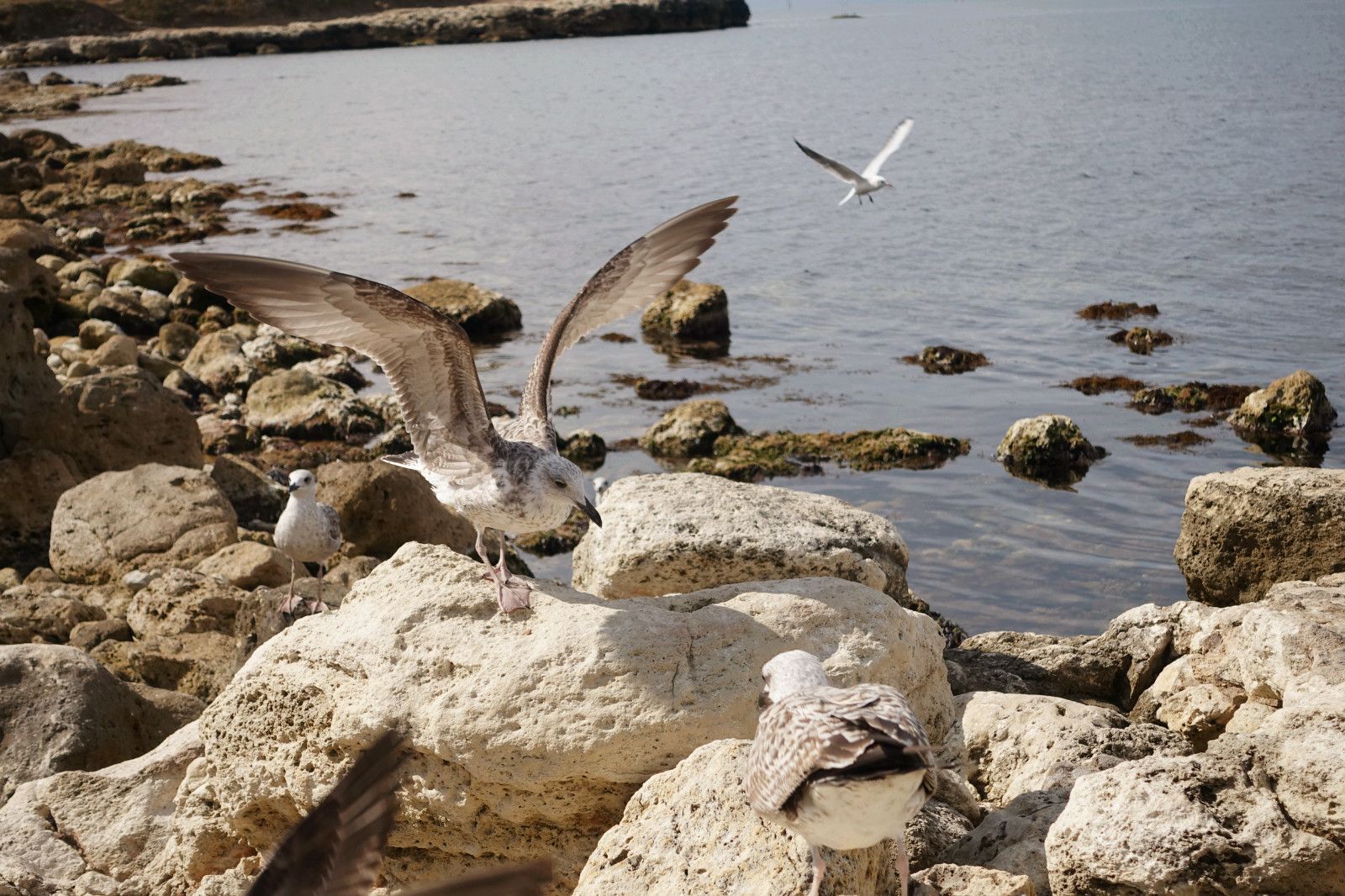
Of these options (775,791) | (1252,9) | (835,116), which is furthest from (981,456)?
(1252,9)

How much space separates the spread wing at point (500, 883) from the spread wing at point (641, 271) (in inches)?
184

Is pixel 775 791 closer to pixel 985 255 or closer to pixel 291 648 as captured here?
pixel 291 648

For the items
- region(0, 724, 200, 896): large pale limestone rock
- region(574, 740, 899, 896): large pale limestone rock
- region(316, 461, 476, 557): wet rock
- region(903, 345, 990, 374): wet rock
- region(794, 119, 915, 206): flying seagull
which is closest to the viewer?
region(574, 740, 899, 896): large pale limestone rock

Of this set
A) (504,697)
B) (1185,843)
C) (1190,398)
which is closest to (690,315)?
(1190,398)

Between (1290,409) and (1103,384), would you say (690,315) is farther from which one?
(1290,409)

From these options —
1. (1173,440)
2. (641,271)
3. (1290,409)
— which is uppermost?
(641,271)

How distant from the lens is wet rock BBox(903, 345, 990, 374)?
1812cm

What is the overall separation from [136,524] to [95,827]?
5.13m

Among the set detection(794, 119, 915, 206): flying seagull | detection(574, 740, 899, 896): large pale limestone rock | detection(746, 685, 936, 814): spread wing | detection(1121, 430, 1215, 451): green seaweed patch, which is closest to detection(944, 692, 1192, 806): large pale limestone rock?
detection(574, 740, 899, 896): large pale limestone rock

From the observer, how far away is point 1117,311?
65.5 ft

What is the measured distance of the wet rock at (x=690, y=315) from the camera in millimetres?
20688

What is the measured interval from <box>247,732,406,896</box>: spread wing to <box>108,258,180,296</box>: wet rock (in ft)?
70.3

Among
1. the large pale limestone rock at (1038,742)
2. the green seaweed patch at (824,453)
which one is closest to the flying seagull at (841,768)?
the large pale limestone rock at (1038,742)

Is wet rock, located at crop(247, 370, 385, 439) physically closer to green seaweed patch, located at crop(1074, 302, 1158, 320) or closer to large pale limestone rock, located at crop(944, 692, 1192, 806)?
green seaweed patch, located at crop(1074, 302, 1158, 320)
